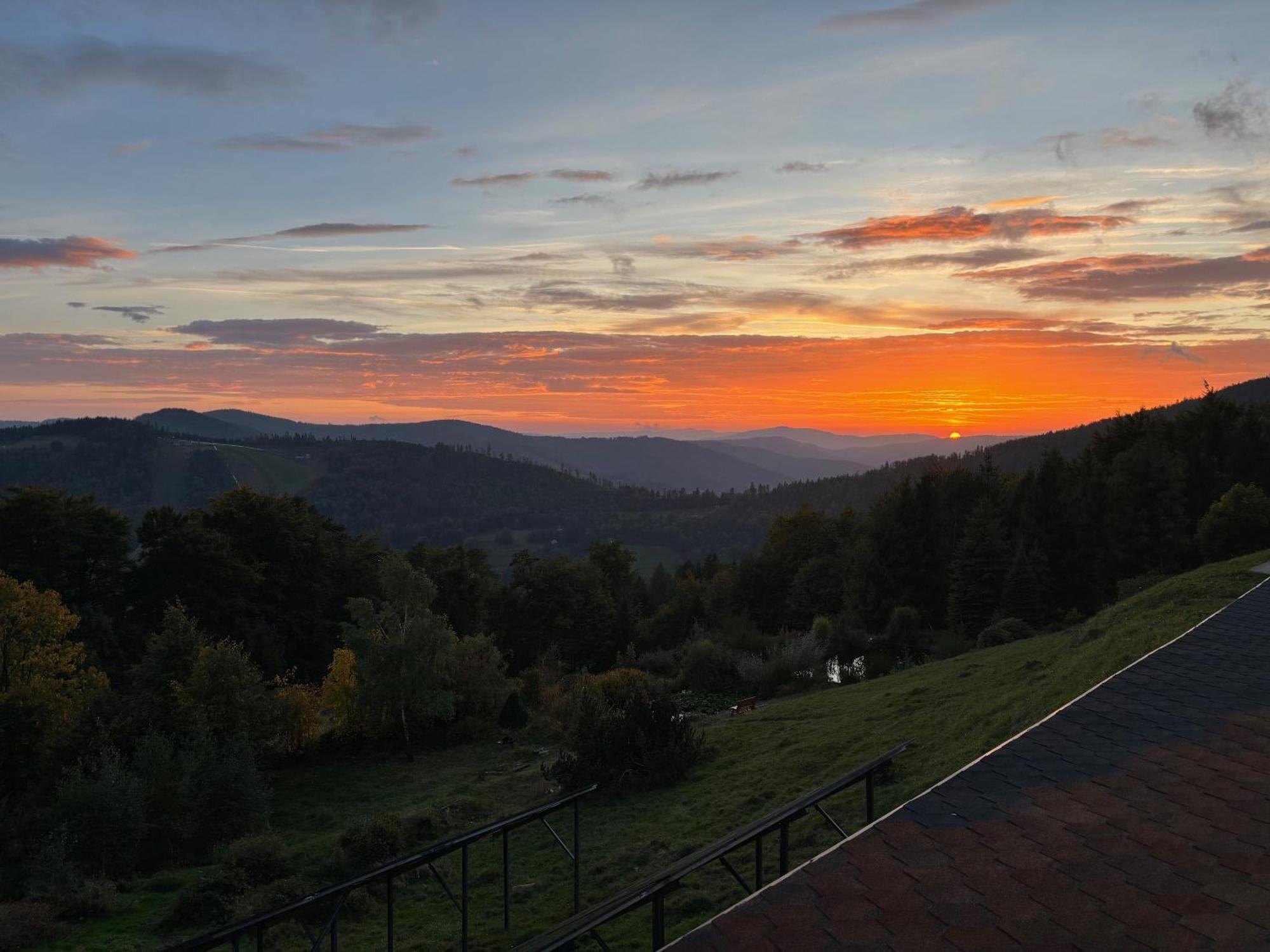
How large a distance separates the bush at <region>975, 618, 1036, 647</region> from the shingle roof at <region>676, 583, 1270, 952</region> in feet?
93.3

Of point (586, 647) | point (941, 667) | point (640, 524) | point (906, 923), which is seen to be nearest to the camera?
point (906, 923)

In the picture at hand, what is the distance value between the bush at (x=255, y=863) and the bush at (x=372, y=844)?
133 cm

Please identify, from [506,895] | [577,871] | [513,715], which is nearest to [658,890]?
[577,871]

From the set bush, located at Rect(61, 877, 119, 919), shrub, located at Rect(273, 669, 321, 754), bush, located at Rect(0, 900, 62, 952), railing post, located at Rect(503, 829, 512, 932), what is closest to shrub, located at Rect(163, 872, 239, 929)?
bush, located at Rect(61, 877, 119, 919)

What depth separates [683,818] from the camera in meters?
17.4

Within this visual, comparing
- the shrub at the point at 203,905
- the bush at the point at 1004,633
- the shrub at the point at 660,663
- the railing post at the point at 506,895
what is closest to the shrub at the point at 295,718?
the shrub at the point at 203,905

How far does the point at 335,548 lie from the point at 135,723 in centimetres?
2901

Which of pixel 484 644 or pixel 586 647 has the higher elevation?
pixel 484 644

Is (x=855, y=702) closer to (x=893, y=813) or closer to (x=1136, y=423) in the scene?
(x=893, y=813)

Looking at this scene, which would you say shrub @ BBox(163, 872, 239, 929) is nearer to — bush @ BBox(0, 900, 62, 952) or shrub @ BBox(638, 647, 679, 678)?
bush @ BBox(0, 900, 62, 952)

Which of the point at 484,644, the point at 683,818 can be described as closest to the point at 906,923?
the point at 683,818

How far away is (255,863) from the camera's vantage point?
58.9ft

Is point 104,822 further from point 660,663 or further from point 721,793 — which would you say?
point 660,663

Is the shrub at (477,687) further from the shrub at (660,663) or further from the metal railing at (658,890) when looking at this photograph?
the metal railing at (658,890)
